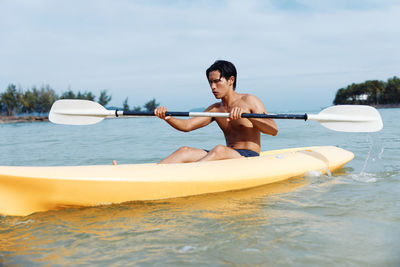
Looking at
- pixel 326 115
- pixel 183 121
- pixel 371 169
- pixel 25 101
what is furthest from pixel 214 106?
pixel 25 101

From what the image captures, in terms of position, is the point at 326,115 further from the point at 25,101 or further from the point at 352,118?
the point at 25,101

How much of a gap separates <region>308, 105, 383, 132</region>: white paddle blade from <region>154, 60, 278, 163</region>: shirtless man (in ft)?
2.88

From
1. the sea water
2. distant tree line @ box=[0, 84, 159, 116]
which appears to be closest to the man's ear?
the sea water

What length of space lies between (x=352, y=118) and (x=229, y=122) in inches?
58.6

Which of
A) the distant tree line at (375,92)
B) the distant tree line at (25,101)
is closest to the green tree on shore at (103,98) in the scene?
the distant tree line at (25,101)

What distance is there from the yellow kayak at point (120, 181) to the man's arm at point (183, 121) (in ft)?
1.82

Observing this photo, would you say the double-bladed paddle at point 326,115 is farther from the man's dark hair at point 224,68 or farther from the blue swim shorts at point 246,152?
the man's dark hair at point 224,68

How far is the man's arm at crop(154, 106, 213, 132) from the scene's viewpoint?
3388mm

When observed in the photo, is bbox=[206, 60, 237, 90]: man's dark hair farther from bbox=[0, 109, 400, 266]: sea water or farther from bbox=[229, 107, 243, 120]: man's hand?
bbox=[0, 109, 400, 266]: sea water

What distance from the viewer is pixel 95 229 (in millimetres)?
2342

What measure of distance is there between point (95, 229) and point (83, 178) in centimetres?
45

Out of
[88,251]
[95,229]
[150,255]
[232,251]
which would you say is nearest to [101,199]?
[95,229]

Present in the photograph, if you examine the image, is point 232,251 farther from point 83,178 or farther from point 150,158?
point 150,158

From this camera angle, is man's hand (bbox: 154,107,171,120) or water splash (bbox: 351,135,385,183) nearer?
man's hand (bbox: 154,107,171,120)
